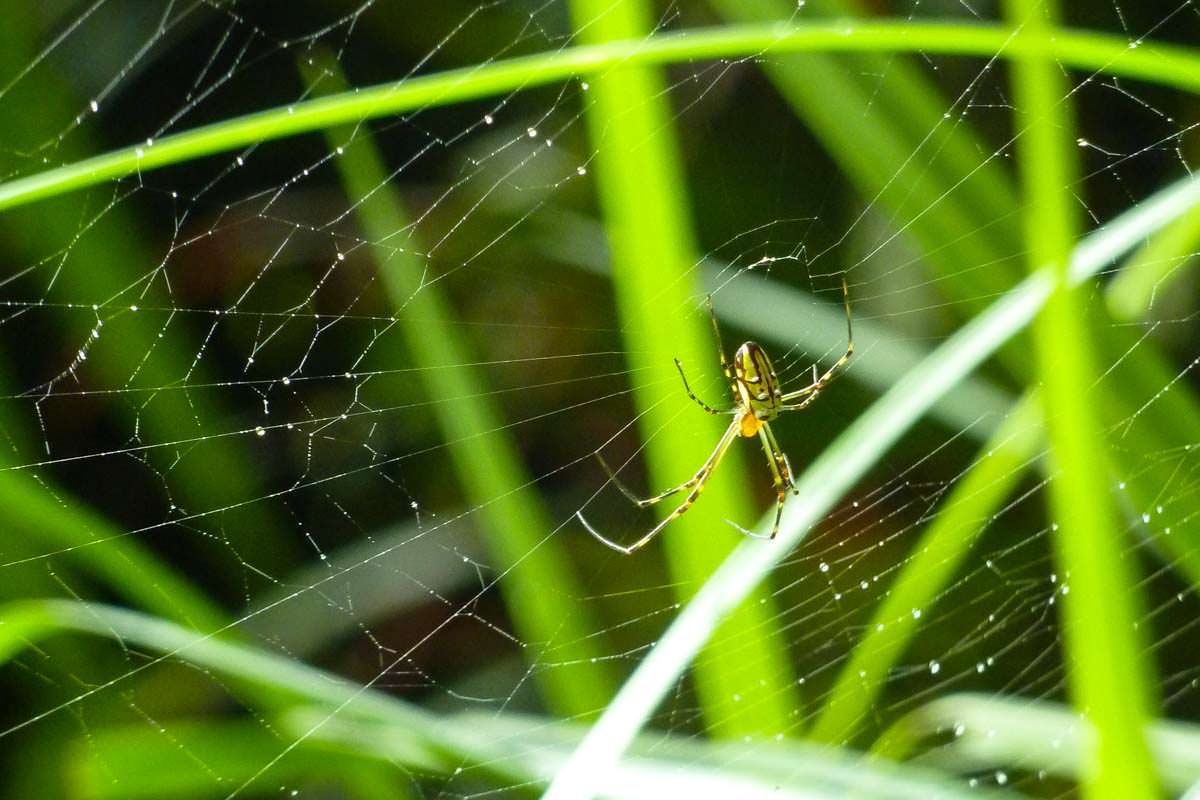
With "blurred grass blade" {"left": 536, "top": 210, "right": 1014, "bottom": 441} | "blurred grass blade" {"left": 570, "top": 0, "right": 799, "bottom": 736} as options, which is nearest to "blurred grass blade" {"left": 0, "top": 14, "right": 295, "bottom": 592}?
"blurred grass blade" {"left": 570, "top": 0, "right": 799, "bottom": 736}

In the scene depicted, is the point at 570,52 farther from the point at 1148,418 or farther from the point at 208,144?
the point at 1148,418

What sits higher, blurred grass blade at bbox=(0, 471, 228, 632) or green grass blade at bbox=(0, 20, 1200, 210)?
green grass blade at bbox=(0, 20, 1200, 210)

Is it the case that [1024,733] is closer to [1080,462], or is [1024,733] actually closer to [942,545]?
[942,545]

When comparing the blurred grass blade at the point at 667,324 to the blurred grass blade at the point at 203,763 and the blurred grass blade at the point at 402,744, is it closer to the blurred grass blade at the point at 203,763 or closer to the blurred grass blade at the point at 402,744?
the blurred grass blade at the point at 402,744

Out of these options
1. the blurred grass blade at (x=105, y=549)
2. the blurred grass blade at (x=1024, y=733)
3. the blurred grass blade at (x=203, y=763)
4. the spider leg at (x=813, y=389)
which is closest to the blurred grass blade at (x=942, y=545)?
the blurred grass blade at (x=1024, y=733)

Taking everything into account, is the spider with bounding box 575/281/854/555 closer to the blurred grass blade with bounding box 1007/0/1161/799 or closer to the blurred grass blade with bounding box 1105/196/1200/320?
the blurred grass blade with bounding box 1105/196/1200/320

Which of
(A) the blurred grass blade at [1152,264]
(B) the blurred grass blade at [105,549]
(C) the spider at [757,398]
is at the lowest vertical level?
(B) the blurred grass blade at [105,549]

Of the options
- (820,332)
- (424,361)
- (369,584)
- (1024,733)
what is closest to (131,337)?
(424,361)
